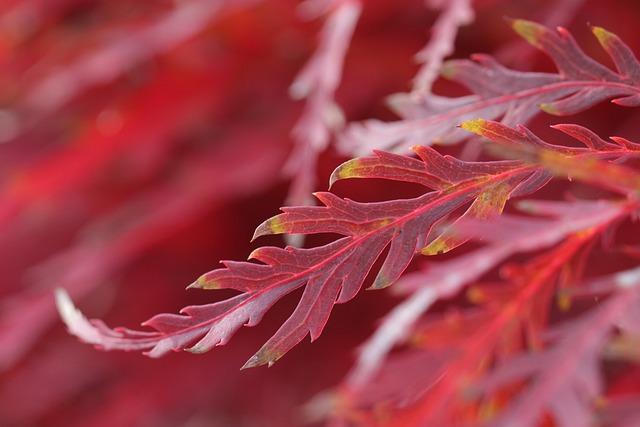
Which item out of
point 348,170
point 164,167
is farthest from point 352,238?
point 164,167

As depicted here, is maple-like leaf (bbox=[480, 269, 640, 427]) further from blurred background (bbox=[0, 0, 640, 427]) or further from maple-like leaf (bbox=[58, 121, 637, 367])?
blurred background (bbox=[0, 0, 640, 427])

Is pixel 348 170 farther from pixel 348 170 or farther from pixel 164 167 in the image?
pixel 164 167

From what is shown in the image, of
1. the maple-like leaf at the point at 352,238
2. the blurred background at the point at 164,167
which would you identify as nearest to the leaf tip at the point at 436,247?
the maple-like leaf at the point at 352,238

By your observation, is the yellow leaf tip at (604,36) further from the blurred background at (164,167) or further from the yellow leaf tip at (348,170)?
the blurred background at (164,167)

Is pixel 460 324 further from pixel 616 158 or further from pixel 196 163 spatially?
pixel 196 163

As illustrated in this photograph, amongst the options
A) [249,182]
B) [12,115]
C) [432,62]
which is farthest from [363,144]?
[12,115]

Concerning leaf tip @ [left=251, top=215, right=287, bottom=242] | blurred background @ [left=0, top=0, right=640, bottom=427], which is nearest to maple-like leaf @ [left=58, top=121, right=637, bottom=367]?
leaf tip @ [left=251, top=215, right=287, bottom=242]
